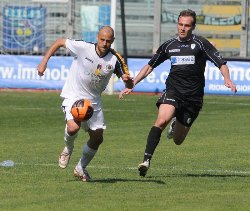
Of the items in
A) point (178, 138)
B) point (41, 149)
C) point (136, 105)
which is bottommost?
point (136, 105)

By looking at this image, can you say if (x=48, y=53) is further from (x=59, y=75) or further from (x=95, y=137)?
(x=59, y=75)

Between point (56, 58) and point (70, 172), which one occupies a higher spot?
point (70, 172)

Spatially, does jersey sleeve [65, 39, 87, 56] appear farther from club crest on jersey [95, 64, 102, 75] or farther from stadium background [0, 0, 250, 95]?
stadium background [0, 0, 250, 95]

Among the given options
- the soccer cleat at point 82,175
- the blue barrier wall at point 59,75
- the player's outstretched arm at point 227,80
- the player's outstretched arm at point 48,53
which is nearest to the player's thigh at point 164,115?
the player's outstretched arm at point 227,80

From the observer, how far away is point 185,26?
13977 mm

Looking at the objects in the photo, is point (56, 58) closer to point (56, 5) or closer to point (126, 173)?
point (56, 5)

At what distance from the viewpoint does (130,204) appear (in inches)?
428

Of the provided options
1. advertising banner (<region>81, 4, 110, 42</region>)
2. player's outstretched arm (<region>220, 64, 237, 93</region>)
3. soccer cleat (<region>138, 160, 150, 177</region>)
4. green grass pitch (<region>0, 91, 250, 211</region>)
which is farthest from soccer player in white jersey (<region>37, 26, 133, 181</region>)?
advertising banner (<region>81, 4, 110, 42</region>)

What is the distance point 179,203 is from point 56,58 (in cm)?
2539

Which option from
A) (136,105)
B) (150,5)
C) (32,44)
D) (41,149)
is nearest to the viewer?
(41,149)

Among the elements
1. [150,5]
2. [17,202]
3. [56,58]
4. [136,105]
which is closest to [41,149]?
[17,202]

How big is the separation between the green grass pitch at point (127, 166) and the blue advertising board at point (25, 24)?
35.8 feet

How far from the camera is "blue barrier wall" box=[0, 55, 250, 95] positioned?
36.0 metres

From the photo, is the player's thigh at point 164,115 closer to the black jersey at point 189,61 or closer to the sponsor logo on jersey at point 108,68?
the black jersey at point 189,61
